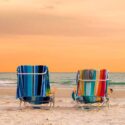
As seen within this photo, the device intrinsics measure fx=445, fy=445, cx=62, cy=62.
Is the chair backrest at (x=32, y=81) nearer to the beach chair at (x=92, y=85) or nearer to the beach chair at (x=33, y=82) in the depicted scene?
the beach chair at (x=33, y=82)

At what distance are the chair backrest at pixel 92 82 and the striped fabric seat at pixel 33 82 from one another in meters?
0.82

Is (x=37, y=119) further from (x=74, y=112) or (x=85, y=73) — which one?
(x=85, y=73)

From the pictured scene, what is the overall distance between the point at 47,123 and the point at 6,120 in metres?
0.90

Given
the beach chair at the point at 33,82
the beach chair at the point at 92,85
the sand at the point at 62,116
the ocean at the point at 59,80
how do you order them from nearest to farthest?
the sand at the point at 62,116 < the beach chair at the point at 33,82 < the beach chair at the point at 92,85 < the ocean at the point at 59,80

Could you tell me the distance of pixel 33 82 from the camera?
34.2ft

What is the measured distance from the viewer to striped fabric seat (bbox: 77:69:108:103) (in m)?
10.6

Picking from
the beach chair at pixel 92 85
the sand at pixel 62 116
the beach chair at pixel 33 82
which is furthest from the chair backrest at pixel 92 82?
the beach chair at pixel 33 82

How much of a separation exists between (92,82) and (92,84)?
0.05 meters

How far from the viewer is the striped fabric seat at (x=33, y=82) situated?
10.4m

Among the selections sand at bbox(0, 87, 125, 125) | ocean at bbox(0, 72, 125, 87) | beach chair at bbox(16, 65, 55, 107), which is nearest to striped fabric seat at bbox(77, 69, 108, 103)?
sand at bbox(0, 87, 125, 125)

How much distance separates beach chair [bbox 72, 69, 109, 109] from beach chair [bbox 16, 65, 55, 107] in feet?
2.44

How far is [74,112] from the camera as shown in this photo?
10.3m

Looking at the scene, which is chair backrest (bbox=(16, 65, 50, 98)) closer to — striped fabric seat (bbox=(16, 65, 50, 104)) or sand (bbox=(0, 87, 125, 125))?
striped fabric seat (bbox=(16, 65, 50, 104))

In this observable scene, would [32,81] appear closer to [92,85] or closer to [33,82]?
[33,82]
